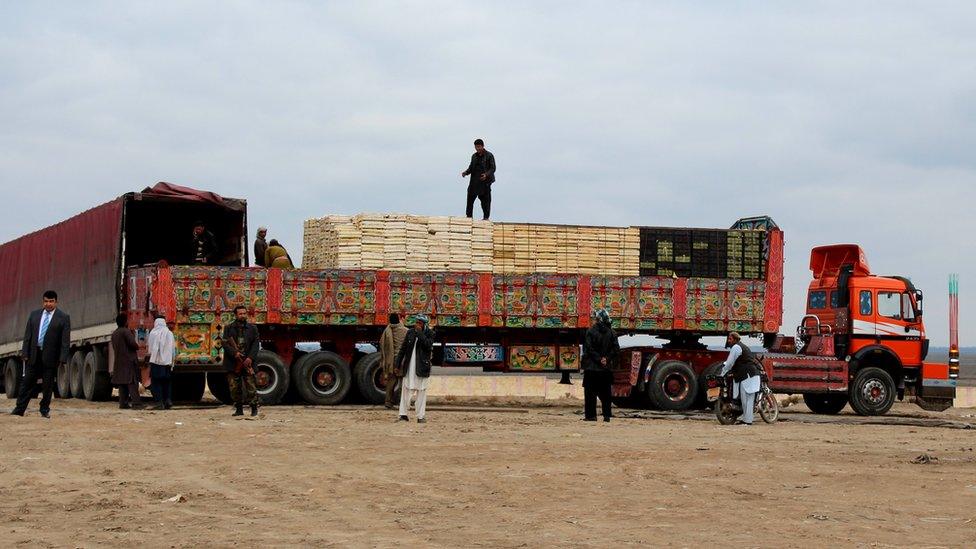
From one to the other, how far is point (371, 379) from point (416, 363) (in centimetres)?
528

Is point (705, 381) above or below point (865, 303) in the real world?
below

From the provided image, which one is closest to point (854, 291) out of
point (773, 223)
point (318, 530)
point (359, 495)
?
point (773, 223)

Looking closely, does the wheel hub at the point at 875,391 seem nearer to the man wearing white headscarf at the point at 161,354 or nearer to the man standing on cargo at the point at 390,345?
the man standing on cargo at the point at 390,345

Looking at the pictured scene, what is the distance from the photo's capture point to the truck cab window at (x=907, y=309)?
88.9 ft

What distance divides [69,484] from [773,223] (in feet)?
55.9

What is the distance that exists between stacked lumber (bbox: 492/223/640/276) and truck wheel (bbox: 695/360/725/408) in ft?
7.74

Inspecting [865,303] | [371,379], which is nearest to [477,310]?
[371,379]

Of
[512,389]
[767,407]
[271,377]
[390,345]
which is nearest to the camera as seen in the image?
[767,407]

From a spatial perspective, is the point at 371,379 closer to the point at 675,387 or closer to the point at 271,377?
the point at 271,377

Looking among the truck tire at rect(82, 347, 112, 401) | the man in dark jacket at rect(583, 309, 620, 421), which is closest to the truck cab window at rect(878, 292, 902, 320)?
the man in dark jacket at rect(583, 309, 620, 421)

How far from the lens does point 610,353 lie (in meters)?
22.1

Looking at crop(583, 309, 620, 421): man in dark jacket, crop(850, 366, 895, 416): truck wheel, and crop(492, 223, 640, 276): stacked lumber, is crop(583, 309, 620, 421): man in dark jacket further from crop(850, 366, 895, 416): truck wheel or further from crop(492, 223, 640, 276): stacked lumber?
crop(850, 366, 895, 416): truck wheel

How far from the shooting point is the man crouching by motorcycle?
2223cm

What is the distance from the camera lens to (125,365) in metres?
24.0
